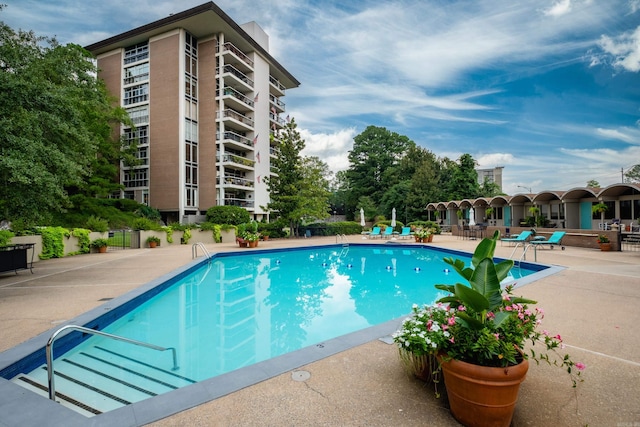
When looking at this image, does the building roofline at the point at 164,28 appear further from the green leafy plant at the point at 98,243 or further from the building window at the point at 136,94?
the green leafy plant at the point at 98,243

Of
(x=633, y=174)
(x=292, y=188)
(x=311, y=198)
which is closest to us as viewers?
(x=292, y=188)

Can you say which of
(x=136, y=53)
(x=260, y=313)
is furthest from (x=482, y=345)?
(x=136, y=53)

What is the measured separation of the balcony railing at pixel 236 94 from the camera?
96.9ft

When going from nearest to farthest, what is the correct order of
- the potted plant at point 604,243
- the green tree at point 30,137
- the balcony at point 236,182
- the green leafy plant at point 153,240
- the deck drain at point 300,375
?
the deck drain at point 300,375
the green tree at point 30,137
the potted plant at point 604,243
the green leafy plant at point 153,240
the balcony at point 236,182

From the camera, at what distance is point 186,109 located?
93.8 feet

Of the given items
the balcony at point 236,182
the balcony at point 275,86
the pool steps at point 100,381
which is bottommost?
the pool steps at point 100,381

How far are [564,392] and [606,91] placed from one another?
1180 inches

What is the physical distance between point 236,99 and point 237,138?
135 inches

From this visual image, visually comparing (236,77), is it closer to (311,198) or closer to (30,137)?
(311,198)

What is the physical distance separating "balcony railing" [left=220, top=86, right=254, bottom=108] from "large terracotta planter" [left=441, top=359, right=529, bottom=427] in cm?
3083

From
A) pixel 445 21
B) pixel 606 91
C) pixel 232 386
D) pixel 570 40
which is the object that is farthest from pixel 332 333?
pixel 606 91

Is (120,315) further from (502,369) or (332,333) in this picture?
(502,369)

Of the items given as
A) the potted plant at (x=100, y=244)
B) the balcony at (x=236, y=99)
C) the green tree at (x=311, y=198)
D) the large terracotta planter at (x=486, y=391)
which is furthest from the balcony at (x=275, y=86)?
the large terracotta planter at (x=486, y=391)

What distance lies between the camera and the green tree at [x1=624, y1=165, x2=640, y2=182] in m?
47.3
